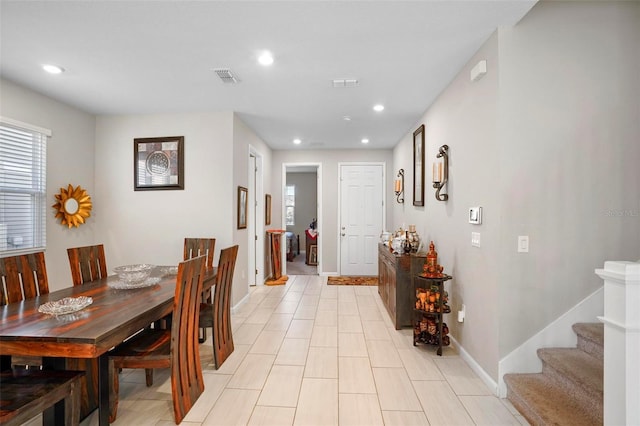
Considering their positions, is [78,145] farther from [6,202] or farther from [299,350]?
[299,350]

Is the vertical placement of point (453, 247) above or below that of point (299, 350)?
above

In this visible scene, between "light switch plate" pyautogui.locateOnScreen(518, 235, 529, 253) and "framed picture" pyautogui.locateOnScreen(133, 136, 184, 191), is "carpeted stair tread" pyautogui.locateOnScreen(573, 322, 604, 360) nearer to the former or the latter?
"light switch plate" pyautogui.locateOnScreen(518, 235, 529, 253)

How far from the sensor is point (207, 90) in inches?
135

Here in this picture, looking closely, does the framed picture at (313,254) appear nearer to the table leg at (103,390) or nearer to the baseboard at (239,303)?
the baseboard at (239,303)

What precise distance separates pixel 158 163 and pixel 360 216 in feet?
12.8

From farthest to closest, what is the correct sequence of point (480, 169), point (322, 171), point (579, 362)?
point (322, 171)
point (480, 169)
point (579, 362)

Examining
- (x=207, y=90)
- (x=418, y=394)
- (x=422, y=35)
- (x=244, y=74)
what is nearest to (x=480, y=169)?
(x=422, y=35)

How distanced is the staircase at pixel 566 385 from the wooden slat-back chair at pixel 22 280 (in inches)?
120

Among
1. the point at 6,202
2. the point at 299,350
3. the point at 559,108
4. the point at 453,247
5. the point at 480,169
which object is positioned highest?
the point at 559,108

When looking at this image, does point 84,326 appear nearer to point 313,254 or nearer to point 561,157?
point 561,157

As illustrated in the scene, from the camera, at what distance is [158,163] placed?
167 inches

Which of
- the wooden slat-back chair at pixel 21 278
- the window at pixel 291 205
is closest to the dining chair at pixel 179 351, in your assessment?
the wooden slat-back chair at pixel 21 278

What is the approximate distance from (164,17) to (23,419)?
2.36 m

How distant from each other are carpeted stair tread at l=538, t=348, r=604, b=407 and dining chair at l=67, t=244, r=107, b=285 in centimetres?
365
